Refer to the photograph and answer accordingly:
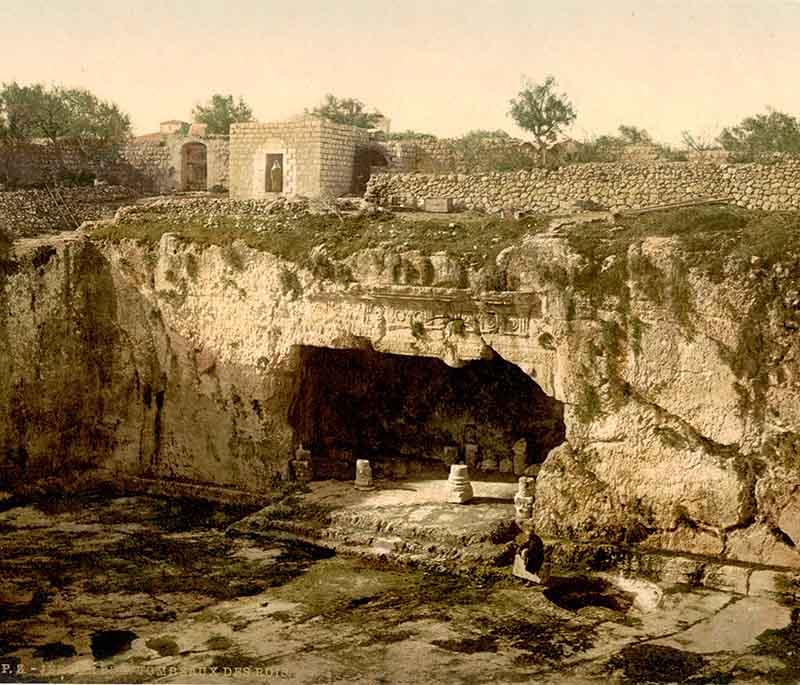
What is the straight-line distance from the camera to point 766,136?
19.8 m

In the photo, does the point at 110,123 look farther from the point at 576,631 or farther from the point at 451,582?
the point at 576,631

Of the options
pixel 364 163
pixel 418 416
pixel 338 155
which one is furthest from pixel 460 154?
pixel 418 416

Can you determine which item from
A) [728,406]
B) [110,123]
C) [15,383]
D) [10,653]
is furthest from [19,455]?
[110,123]

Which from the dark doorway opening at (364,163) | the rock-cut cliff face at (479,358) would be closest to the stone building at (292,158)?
the dark doorway opening at (364,163)

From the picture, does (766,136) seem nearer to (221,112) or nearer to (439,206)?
(439,206)

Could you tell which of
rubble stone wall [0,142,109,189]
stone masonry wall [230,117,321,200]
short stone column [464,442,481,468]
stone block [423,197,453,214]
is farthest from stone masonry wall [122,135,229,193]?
short stone column [464,442,481,468]

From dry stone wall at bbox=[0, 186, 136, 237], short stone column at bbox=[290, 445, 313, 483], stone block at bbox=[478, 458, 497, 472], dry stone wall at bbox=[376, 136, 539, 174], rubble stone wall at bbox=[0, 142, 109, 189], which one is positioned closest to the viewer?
short stone column at bbox=[290, 445, 313, 483]

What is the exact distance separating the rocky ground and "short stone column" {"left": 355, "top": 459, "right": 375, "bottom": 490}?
183cm

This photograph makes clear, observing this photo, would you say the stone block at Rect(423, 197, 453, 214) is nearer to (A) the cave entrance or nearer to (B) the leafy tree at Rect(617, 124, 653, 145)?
(A) the cave entrance

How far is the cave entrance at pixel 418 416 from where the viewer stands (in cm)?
1738

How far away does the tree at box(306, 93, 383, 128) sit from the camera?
32719mm

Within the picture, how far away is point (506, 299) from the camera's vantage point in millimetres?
14477

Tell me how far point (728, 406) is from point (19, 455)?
10728 millimetres

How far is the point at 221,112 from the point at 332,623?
1007 inches
